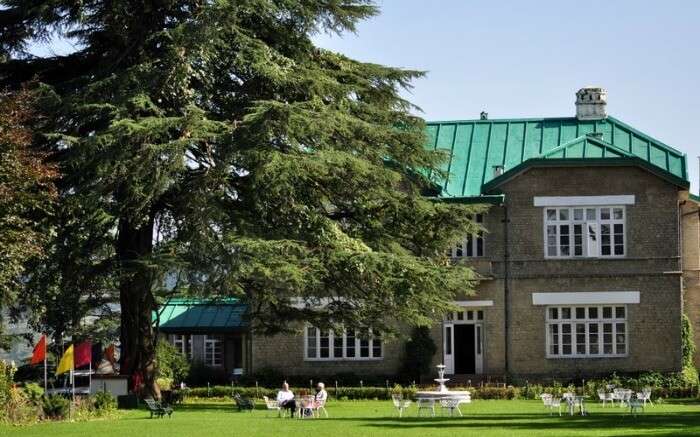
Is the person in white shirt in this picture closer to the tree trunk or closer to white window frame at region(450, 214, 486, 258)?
the tree trunk

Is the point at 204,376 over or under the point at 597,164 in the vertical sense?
under

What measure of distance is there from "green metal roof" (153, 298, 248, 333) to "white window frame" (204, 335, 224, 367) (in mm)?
3265

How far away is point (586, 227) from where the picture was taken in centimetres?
4872

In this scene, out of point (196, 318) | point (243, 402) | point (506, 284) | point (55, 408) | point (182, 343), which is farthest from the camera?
point (182, 343)

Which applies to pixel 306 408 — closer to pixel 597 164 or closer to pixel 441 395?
pixel 441 395

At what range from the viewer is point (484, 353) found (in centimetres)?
4891

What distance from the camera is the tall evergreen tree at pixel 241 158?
34.8 m

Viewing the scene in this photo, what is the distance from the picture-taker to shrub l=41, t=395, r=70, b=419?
105 feet

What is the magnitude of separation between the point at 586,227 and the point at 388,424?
67.5 ft

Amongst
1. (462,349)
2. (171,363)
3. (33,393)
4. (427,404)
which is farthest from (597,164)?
(33,393)

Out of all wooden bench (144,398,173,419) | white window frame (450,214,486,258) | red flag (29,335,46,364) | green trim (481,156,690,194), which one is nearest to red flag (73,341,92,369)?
red flag (29,335,46,364)

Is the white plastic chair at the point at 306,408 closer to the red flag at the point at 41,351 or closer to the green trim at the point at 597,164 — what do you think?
the red flag at the point at 41,351

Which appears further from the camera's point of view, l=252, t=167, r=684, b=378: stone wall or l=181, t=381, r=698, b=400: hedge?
l=252, t=167, r=684, b=378: stone wall

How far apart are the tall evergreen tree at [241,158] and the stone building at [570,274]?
28.4 ft
